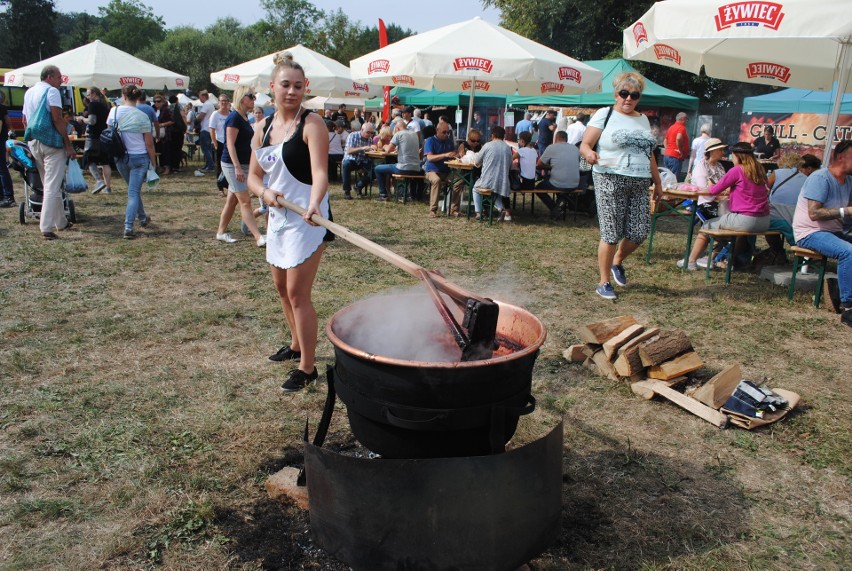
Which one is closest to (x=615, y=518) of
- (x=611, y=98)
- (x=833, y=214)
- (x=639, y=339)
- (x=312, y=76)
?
(x=639, y=339)

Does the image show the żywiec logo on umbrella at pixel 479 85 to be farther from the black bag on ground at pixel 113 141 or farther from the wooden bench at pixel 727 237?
the black bag on ground at pixel 113 141

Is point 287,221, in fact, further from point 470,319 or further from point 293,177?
point 470,319

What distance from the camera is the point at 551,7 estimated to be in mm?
32656

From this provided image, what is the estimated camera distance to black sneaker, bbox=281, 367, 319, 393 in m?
3.89

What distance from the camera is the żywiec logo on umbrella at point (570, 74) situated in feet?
31.1

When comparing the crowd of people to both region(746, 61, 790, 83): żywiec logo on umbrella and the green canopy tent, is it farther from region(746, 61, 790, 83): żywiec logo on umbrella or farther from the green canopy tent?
the green canopy tent

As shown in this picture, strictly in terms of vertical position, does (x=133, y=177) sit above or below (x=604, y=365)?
above

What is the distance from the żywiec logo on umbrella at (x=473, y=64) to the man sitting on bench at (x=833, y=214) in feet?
15.9

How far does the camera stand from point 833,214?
5574 millimetres

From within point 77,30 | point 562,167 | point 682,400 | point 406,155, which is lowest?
point 682,400

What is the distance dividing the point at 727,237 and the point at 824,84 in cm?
331

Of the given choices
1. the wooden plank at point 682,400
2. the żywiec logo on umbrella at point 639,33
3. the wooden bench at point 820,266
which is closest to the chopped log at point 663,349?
the wooden plank at point 682,400

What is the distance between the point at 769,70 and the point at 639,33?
2233 millimetres

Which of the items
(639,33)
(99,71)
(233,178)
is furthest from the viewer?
(99,71)
